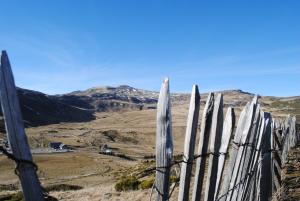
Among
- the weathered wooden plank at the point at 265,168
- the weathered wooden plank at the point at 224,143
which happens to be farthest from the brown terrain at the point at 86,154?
the weathered wooden plank at the point at 265,168

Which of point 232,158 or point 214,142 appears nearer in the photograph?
point 214,142

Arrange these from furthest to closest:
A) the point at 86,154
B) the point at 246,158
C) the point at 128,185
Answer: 1. the point at 86,154
2. the point at 128,185
3. the point at 246,158

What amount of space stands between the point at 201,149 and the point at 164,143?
97cm

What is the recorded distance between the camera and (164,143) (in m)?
3.32

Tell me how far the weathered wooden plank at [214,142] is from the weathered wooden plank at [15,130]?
224cm

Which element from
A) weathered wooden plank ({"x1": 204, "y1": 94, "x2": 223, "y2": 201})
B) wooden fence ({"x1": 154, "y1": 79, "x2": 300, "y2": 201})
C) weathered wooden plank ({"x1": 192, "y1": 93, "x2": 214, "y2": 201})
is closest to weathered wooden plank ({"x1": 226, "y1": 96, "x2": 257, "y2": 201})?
wooden fence ({"x1": 154, "y1": 79, "x2": 300, "y2": 201})

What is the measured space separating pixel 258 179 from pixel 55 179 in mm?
35135

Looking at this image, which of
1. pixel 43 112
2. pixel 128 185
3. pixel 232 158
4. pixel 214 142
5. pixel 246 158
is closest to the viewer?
pixel 214 142

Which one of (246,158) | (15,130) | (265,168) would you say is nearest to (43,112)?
(265,168)

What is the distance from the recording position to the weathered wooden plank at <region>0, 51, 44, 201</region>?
2.45 meters

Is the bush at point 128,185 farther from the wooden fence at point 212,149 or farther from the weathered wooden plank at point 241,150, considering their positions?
the weathered wooden plank at point 241,150

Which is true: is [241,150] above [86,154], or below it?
above

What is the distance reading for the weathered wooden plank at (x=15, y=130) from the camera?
245cm

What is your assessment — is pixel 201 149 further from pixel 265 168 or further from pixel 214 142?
pixel 265 168
